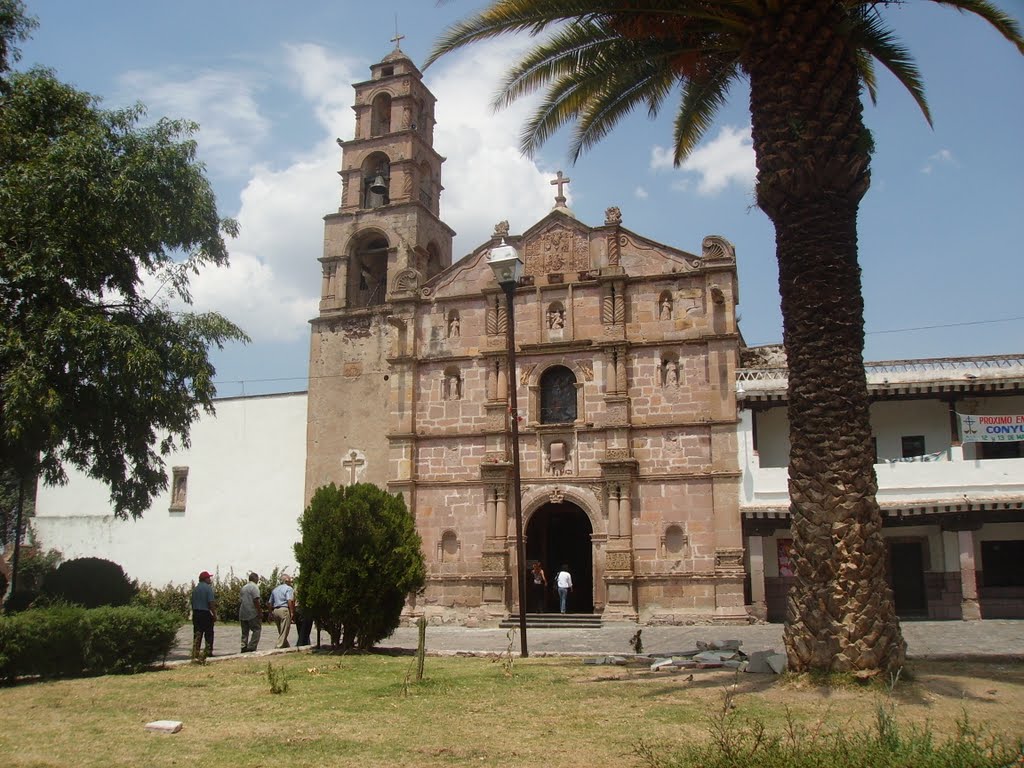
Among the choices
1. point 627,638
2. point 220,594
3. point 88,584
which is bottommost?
point 627,638

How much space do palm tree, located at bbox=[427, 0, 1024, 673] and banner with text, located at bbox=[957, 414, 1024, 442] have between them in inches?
573

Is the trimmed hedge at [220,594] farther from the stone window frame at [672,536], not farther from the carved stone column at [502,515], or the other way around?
the stone window frame at [672,536]

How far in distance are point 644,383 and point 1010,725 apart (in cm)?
1689

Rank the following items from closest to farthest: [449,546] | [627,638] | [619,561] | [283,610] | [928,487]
Result: [283,610] < [627,638] < [928,487] < [619,561] < [449,546]

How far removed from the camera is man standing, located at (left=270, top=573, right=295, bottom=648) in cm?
1717

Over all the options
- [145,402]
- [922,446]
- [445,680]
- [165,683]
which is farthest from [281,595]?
[922,446]

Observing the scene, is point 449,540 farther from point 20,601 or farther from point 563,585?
point 20,601

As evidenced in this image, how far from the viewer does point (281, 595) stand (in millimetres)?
18109

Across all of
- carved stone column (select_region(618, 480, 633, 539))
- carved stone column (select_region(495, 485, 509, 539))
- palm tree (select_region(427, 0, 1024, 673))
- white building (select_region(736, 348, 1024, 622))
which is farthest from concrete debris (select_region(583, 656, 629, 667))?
carved stone column (select_region(495, 485, 509, 539))

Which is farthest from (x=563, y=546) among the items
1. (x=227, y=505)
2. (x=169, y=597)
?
(x=169, y=597)

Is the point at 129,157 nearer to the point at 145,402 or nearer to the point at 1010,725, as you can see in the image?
the point at 145,402

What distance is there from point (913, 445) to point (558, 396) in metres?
9.51

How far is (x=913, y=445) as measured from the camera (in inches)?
944

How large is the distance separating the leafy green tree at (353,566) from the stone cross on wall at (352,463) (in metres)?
11.5
